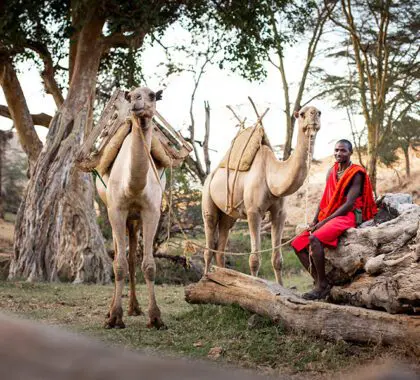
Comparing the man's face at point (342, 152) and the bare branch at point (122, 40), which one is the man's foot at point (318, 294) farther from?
the bare branch at point (122, 40)

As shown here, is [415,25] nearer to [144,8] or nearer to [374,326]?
[144,8]

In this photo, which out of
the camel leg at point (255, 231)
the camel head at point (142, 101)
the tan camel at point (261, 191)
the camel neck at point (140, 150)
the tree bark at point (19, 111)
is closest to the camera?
the camel head at point (142, 101)

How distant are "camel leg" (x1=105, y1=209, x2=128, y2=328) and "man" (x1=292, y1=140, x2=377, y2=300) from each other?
1.73 m

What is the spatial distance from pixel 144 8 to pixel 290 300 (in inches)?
316

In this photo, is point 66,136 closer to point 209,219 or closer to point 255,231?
point 209,219

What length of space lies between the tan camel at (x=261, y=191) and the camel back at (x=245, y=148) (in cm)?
8

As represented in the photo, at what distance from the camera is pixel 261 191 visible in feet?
27.3

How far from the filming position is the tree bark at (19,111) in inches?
546

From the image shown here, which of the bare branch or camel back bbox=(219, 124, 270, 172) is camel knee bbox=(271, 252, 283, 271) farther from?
the bare branch

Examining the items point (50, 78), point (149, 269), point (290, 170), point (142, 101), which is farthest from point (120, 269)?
point (50, 78)

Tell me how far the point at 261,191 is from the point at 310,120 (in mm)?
1645

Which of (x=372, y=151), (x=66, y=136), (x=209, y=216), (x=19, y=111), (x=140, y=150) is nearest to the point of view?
(x=140, y=150)

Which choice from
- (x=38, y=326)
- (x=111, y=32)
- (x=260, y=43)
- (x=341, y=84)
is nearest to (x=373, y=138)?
(x=341, y=84)

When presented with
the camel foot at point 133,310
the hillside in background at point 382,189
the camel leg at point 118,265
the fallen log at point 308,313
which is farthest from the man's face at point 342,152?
the hillside in background at point 382,189
